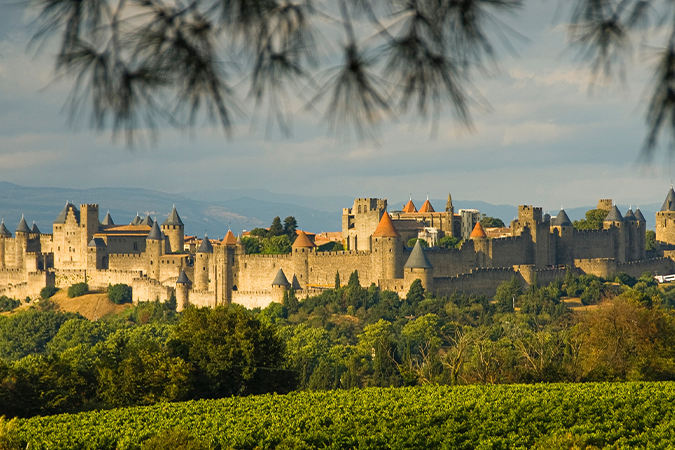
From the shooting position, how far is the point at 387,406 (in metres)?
23.8

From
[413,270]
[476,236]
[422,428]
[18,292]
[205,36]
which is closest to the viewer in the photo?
[205,36]

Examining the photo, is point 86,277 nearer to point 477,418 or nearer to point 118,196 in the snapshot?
point 118,196

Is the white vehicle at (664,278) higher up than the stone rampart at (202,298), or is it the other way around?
the white vehicle at (664,278)

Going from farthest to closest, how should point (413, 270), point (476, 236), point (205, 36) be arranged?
point (476, 236)
point (413, 270)
point (205, 36)

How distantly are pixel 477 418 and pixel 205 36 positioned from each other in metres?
17.9

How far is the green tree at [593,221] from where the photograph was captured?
202 feet

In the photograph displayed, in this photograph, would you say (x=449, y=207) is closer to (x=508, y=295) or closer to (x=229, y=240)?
(x=508, y=295)

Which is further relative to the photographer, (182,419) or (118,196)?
(118,196)

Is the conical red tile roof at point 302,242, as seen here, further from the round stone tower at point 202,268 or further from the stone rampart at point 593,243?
the stone rampart at point 593,243

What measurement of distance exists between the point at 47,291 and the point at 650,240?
4404 cm

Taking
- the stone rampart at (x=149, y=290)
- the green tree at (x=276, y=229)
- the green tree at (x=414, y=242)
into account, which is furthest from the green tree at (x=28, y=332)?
the green tree at (x=414, y=242)

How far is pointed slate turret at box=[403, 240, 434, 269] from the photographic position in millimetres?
50781

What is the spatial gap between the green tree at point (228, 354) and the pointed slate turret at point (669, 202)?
40.6 m

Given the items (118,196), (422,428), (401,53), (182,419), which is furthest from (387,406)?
(118,196)
